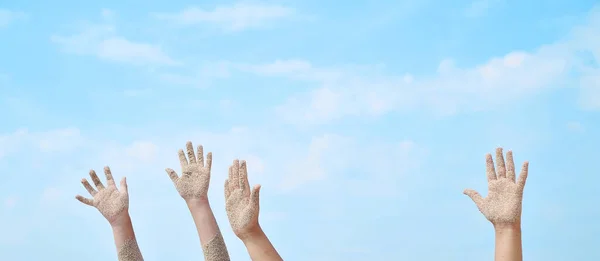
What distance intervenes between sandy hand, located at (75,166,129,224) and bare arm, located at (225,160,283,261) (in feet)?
3.75

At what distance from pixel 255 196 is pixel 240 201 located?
181mm

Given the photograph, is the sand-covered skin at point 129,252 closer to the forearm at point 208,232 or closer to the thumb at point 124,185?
the thumb at point 124,185

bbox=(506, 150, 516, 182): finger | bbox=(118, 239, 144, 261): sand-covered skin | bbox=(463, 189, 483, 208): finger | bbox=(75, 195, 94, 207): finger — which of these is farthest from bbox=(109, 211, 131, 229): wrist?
bbox=(506, 150, 516, 182): finger

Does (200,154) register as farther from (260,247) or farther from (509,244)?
(509,244)

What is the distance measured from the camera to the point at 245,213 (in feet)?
20.4

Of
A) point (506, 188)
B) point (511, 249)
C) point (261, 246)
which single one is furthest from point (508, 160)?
point (261, 246)

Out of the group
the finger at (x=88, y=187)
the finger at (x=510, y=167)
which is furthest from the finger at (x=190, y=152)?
the finger at (x=510, y=167)

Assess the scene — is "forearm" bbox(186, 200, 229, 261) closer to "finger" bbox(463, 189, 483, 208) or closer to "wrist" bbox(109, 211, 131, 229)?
"wrist" bbox(109, 211, 131, 229)

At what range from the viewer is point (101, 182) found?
713 centimetres

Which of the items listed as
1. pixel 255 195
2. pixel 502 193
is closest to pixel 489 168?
pixel 502 193

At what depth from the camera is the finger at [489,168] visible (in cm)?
591

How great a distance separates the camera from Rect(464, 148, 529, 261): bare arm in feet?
18.5

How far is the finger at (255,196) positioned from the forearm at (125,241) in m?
1.37

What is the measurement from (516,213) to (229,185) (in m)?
2.28
